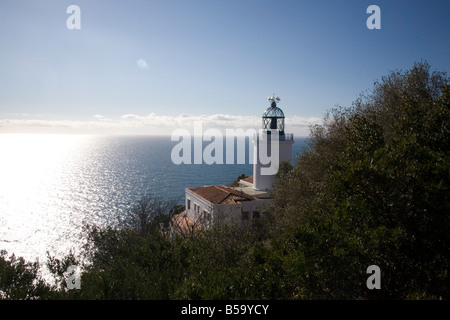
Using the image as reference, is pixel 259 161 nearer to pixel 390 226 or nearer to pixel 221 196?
pixel 221 196

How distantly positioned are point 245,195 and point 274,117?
8184 millimetres

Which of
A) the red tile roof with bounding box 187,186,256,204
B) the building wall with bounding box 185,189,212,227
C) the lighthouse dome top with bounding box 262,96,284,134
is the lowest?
the building wall with bounding box 185,189,212,227

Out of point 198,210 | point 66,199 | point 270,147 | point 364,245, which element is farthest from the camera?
point 66,199

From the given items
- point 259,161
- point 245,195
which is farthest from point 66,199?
point 245,195

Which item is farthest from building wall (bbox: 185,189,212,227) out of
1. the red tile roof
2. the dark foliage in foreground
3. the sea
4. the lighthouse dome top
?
the dark foliage in foreground

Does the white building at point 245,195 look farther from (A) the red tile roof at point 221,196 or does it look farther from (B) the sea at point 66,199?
(B) the sea at point 66,199

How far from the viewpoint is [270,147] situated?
2689 centimetres

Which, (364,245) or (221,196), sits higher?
(364,245)

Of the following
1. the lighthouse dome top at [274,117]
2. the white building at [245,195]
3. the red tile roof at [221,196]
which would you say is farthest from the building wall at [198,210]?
the lighthouse dome top at [274,117]

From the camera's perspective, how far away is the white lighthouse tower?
26.8 meters

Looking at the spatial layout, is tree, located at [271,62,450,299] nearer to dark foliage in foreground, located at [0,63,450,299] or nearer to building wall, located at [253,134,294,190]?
dark foliage in foreground, located at [0,63,450,299]

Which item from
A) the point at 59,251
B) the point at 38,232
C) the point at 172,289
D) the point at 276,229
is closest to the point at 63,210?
the point at 38,232

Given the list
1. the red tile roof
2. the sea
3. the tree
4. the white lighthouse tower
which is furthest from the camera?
the sea
